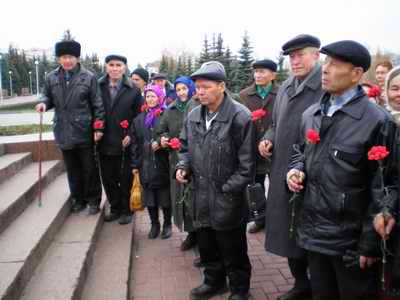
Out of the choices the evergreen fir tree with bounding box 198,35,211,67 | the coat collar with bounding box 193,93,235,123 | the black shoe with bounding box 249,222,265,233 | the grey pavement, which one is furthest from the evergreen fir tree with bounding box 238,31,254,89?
the coat collar with bounding box 193,93,235,123

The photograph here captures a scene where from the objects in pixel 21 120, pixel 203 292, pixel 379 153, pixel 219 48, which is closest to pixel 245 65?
pixel 219 48

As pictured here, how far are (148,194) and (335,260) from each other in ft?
9.34

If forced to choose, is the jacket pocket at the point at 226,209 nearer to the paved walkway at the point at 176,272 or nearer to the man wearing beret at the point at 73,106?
the paved walkway at the point at 176,272

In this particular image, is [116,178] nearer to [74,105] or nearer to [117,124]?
[117,124]

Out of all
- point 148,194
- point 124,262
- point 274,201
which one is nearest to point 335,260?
point 274,201

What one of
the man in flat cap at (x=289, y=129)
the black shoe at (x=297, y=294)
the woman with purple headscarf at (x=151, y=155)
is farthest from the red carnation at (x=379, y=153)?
the woman with purple headscarf at (x=151, y=155)

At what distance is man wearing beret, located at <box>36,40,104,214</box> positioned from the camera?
4488mm

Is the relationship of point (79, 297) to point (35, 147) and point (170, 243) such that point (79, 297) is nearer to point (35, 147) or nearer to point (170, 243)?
point (170, 243)

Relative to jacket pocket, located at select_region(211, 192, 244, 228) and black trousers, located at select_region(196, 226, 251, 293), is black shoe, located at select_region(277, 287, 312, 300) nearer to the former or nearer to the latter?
black trousers, located at select_region(196, 226, 251, 293)

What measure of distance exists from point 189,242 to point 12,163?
2.82 metres

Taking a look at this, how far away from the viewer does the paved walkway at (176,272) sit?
11.8 feet

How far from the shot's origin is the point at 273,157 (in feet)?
10.4

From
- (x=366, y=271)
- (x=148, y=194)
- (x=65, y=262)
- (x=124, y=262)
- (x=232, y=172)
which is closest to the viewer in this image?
(x=366, y=271)

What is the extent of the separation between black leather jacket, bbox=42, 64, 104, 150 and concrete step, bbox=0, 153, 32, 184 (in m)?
1.03
